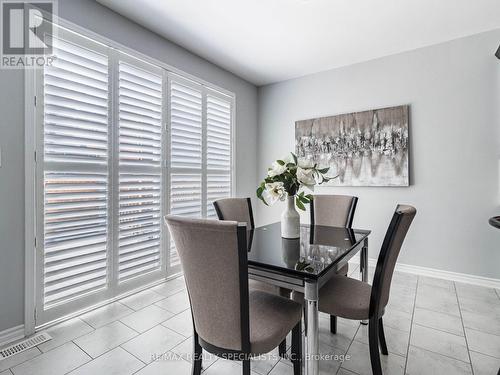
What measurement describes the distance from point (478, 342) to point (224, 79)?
3.84m

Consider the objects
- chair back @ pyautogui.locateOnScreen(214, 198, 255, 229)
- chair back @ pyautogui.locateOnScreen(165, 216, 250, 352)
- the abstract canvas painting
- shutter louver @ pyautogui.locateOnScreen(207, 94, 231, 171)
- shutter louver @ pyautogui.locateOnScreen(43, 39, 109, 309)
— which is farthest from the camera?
shutter louver @ pyautogui.locateOnScreen(207, 94, 231, 171)

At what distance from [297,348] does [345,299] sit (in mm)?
397

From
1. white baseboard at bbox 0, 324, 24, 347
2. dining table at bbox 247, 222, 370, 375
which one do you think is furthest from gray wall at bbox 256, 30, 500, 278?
white baseboard at bbox 0, 324, 24, 347

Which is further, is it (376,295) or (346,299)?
(346,299)

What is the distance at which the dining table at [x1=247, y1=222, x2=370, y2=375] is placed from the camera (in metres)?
1.14

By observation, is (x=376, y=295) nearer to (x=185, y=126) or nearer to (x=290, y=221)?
(x=290, y=221)

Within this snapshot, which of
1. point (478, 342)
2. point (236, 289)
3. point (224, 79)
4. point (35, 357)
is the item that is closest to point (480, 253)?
point (478, 342)

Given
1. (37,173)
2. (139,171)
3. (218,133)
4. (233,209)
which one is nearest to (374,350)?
(233,209)

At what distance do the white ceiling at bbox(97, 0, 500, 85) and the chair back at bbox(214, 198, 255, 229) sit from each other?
1.80 meters

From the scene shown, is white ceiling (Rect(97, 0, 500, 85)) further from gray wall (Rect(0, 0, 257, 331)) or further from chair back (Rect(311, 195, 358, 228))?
chair back (Rect(311, 195, 358, 228))

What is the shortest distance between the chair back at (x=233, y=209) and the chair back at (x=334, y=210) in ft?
2.06

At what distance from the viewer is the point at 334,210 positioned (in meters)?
2.46

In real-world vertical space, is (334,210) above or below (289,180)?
below

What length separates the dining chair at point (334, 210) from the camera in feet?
7.77
